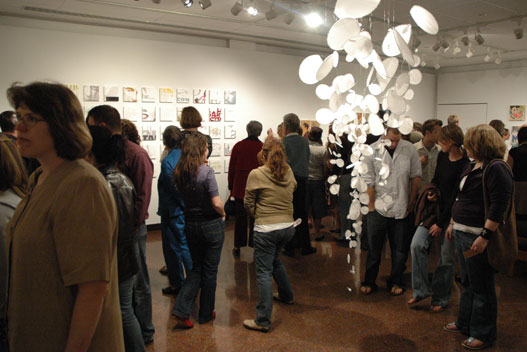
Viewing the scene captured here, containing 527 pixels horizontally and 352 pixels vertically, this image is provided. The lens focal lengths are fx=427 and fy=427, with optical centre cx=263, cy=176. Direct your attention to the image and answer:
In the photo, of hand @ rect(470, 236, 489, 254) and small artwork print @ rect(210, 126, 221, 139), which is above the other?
small artwork print @ rect(210, 126, 221, 139)

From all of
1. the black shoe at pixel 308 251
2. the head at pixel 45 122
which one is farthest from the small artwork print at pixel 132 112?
the head at pixel 45 122

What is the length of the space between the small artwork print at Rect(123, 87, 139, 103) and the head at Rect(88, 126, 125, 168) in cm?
429

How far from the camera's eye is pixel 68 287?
133 centimetres

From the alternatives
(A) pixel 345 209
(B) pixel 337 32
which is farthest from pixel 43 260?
(A) pixel 345 209

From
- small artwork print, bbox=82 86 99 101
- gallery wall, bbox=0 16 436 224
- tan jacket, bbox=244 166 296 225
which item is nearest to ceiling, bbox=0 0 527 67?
gallery wall, bbox=0 16 436 224

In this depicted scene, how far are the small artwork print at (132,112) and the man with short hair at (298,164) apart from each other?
2429 mm

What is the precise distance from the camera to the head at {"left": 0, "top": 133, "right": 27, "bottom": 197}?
1.92 m

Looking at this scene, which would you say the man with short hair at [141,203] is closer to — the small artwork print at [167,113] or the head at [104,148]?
the head at [104,148]

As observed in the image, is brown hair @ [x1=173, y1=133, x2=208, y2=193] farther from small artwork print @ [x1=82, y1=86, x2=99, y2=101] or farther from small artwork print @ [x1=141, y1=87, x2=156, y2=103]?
small artwork print @ [x1=141, y1=87, x2=156, y2=103]

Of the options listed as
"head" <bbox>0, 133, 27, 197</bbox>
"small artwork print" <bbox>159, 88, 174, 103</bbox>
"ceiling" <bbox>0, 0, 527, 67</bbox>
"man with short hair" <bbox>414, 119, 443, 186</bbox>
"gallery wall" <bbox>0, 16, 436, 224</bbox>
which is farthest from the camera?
"small artwork print" <bbox>159, 88, 174, 103</bbox>

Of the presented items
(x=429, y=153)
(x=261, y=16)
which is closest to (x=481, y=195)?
(x=429, y=153)

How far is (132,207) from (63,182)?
3.10ft

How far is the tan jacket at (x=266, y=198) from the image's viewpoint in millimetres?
3359

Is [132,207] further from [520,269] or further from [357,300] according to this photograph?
[520,269]
